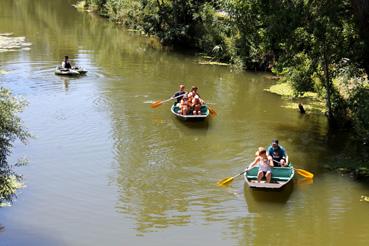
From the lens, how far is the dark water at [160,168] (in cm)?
1396

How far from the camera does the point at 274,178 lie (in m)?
16.2

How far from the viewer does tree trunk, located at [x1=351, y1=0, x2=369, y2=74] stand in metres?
18.8

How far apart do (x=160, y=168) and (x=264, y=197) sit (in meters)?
3.85

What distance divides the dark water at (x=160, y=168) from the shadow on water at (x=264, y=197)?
0.05 metres

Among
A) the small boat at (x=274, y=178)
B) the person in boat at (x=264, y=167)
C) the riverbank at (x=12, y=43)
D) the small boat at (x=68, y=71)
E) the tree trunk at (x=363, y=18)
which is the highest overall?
the tree trunk at (x=363, y=18)

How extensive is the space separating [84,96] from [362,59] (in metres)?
13.8

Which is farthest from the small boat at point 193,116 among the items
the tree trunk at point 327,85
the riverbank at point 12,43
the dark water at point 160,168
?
the riverbank at point 12,43

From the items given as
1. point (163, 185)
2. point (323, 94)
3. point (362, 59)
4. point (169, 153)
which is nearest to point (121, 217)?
point (163, 185)

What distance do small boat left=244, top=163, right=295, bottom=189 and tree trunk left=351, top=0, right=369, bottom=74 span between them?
18.5 ft

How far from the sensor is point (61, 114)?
79.2 feet

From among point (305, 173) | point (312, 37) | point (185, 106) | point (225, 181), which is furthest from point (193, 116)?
point (305, 173)

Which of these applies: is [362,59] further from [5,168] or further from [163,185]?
[5,168]

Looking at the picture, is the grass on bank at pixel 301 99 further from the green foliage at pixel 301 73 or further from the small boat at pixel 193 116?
the small boat at pixel 193 116

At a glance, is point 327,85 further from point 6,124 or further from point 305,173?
point 6,124
